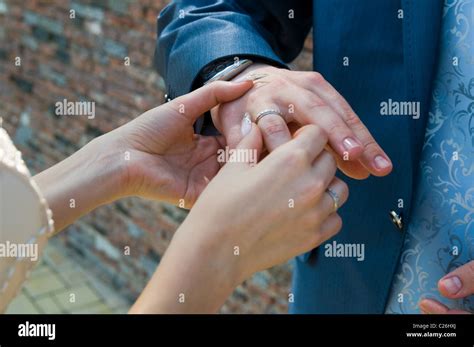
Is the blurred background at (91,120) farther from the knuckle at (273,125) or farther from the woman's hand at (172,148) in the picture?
the knuckle at (273,125)

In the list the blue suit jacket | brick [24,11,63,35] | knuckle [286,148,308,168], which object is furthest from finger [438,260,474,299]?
brick [24,11,63,35]

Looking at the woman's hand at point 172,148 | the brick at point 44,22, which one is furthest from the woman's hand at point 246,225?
the brick at point 44,22

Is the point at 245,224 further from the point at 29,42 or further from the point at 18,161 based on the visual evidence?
the point at 29,42

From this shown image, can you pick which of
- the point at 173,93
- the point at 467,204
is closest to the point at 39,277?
Result: the point at 173,93

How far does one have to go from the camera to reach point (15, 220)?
0.68 m

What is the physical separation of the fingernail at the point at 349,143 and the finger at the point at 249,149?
0.46 feet

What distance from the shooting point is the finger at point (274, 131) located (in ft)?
3.63

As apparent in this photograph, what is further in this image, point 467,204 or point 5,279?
point 467,204

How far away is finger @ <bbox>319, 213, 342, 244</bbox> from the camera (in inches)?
41.1

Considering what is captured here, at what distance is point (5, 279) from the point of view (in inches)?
26.7

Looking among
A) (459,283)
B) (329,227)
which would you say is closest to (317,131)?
(329,227)

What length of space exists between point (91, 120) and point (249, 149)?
2393 millimetres

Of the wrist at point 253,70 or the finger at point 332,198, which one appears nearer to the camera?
the finger at point 332,198
